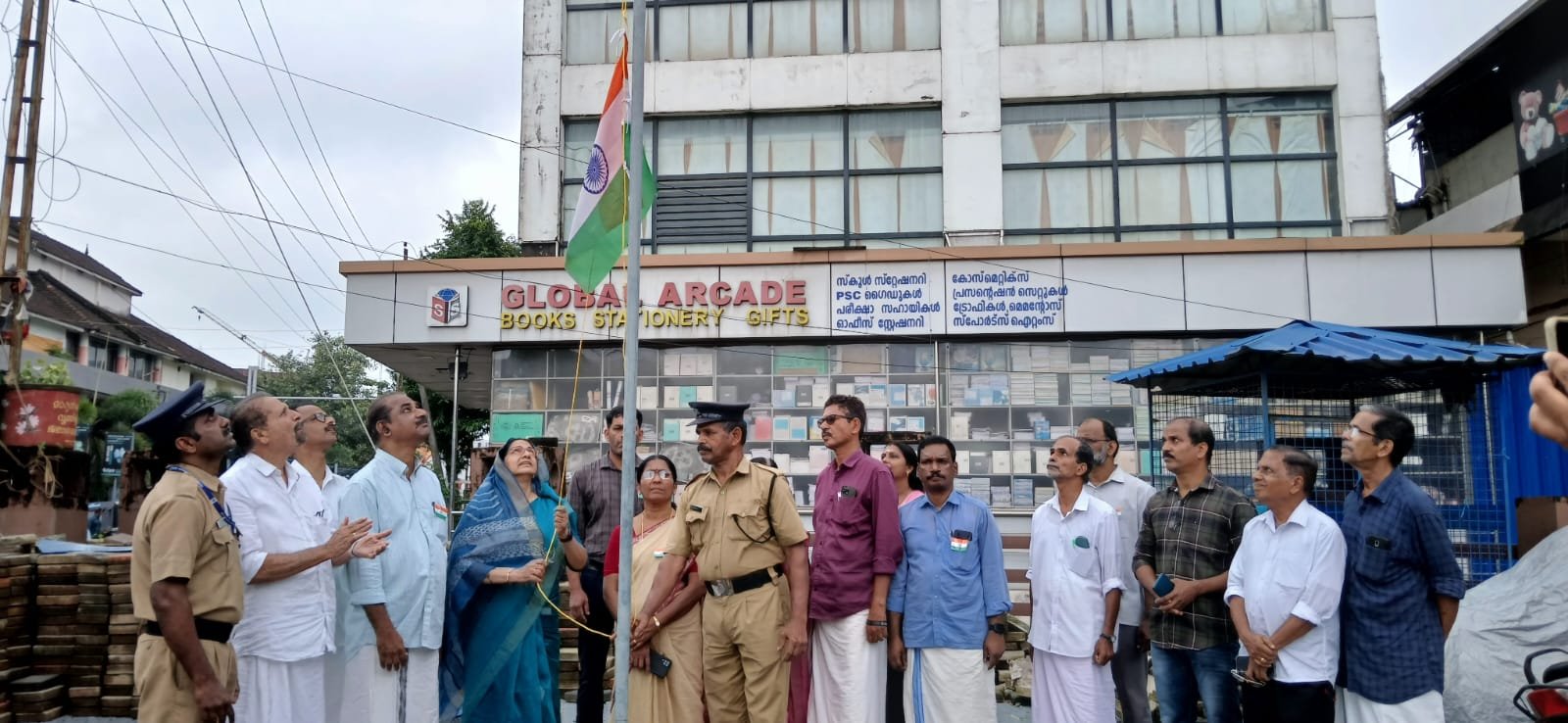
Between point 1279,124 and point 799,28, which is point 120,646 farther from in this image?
point 1279,124

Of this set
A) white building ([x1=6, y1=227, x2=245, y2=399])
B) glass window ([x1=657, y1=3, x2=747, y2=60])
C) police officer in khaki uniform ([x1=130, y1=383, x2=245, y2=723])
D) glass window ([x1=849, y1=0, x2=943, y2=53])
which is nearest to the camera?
police officer in khaki uniform ([x1=130, y1=383, x2=245, y2=723])

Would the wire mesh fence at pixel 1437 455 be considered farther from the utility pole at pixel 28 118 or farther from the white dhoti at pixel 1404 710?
the utility pole at pixel 28 118

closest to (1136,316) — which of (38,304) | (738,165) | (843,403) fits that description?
(738,165)

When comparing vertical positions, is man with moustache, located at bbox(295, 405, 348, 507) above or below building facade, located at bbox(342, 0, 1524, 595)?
below

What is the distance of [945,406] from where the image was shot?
14.2 meters

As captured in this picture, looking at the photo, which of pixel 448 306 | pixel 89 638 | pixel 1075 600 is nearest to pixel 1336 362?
pixel 1075 600

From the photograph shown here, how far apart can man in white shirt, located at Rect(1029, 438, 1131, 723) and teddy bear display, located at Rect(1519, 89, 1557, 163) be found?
13.0 meters

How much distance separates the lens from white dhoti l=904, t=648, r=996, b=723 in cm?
574

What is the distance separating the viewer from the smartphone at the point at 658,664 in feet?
18.5

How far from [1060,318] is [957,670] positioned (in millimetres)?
8881

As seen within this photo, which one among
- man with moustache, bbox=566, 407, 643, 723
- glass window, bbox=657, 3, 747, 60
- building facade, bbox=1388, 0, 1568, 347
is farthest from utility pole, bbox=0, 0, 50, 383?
building facade, bbox=1388, 0, 1568, 347

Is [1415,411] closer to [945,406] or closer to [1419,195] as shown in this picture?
[945,406]

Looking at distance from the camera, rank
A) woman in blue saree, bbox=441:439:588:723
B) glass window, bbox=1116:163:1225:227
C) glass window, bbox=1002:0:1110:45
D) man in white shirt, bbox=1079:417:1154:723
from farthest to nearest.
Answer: glass window, bbox=1002:0:1110:45
glass window, bbox=1116:163:1225:227
man in white shirt, bbox=1079:417:1154:723
woman in blue saree, bbox=441:439:588:723

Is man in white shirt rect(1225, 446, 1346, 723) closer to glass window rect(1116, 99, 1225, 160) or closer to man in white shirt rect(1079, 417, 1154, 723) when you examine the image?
man in white shirt rect(1079, 417, 1154, 723)
